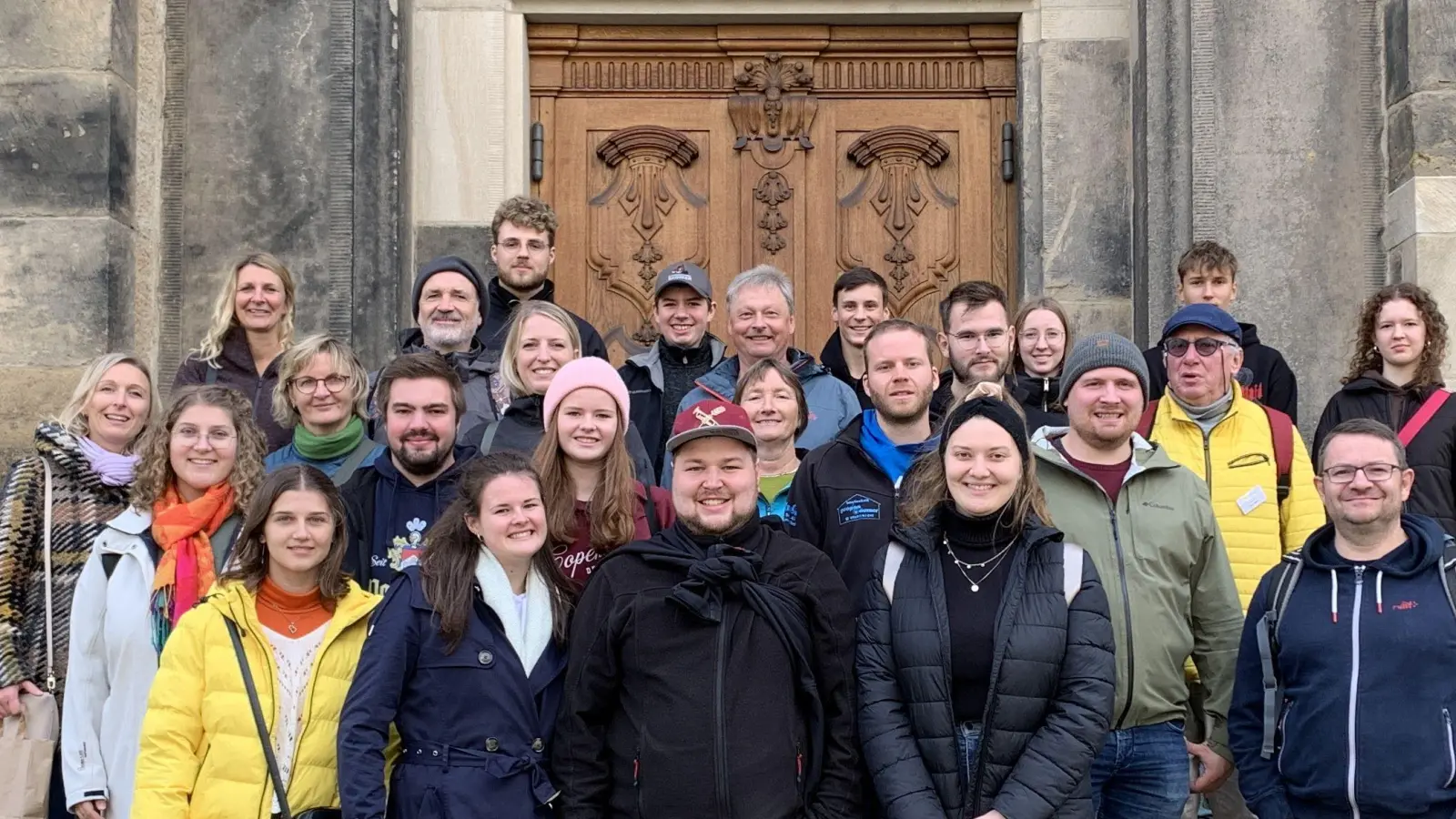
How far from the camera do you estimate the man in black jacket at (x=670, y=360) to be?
6.42 m

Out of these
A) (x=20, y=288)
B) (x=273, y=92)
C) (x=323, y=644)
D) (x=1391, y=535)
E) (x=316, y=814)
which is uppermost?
(x=273, y=92)

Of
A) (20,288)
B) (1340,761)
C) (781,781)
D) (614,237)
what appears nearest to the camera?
(781,781)

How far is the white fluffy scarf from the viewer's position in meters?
4.61

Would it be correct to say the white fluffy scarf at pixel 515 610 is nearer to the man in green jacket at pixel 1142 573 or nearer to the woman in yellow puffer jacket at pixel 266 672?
the woman in yellow puffer jacket at pixel 266 672

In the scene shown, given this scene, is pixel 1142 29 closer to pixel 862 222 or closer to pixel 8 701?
pixel 862 222

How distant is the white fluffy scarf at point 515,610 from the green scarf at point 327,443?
1.12m

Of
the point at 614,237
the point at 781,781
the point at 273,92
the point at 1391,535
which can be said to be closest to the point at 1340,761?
the point at 1391,535

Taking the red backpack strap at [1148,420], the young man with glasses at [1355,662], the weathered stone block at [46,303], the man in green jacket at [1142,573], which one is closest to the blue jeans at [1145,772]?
the man in green jacket at [1142,573]

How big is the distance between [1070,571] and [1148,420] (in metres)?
1.26

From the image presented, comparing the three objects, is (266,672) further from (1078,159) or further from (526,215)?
(1078,159)

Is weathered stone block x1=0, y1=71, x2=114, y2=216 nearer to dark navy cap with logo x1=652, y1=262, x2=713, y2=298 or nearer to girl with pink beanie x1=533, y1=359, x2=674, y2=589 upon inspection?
dark navy cap with logo x1=652, y1=262, x2=713, y2=298

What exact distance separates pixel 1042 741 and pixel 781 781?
2.17 feet

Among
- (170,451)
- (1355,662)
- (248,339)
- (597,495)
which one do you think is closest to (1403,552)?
(1355,662)

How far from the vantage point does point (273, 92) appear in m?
7.56
